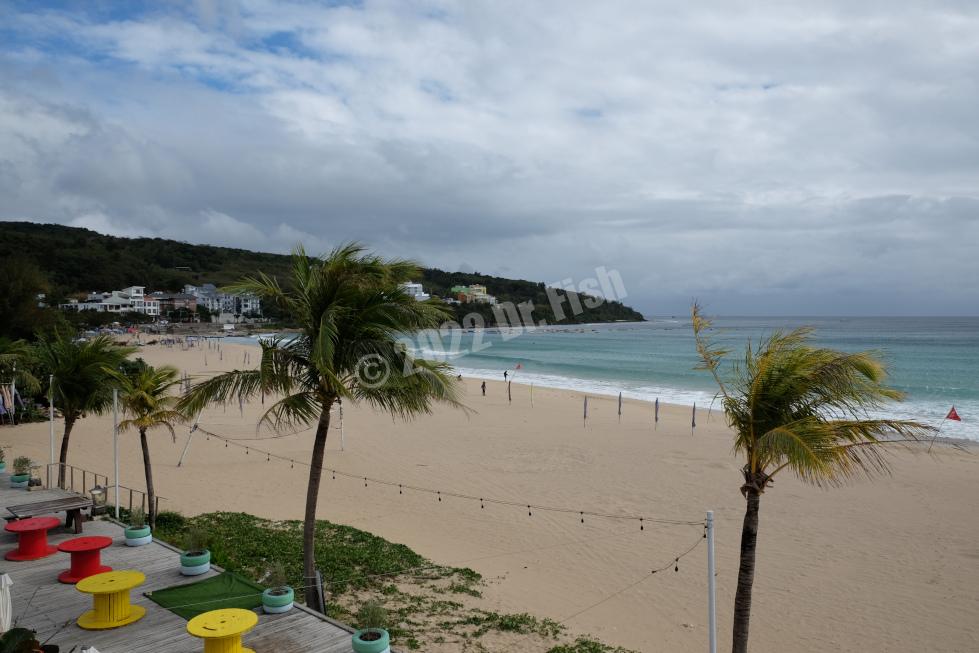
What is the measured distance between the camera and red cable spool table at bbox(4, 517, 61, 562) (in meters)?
8.34

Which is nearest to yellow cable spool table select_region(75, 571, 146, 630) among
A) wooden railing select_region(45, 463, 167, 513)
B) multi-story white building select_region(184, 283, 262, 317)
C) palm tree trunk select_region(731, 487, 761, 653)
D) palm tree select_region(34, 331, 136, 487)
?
palm tree trunk select_region(731, 487, 761, 653)

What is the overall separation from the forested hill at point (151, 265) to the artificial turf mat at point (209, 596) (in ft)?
251

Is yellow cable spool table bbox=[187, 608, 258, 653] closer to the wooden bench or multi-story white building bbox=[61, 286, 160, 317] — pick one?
the wooden bench

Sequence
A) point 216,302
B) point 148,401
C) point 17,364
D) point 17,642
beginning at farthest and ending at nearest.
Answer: point 216,302
point 17,364
point 148,401
point 17,642

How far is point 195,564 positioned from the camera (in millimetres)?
7605

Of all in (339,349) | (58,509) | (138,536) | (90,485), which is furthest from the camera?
(90,485)

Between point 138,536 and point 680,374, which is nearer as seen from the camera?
point 138,536

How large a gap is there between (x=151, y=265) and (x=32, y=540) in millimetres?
151253

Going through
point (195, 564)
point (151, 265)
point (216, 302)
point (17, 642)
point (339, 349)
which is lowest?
point (195, 564)

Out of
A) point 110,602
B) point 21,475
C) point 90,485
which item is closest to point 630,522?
point 110,602

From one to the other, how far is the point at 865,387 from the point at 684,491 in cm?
1085

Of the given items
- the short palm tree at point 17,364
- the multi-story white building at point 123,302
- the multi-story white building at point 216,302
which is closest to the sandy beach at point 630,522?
the short palm tree at point 17,364

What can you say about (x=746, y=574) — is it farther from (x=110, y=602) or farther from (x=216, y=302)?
(x=216, y=302)

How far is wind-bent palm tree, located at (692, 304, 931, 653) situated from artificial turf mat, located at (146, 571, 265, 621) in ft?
16.9
